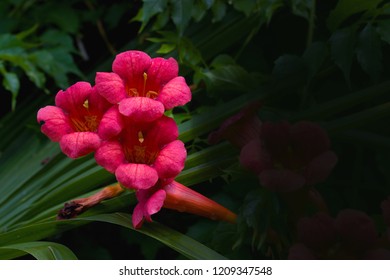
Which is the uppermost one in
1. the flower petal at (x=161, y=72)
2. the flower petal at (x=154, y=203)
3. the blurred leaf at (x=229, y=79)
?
the blurred leaf at (x=229, y=79)

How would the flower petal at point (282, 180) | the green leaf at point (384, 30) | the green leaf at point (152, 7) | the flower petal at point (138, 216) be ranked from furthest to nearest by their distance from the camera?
the green leaf at point (152, 7) < the green leaf at point (384, 30) < the flower petal at point (138, 216) < the flower petal at point (282, 180)

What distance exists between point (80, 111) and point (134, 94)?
0.31 feet

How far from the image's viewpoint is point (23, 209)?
1.27 meters

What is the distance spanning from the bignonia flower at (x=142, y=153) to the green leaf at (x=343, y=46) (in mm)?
337

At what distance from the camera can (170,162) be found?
932 millimetres

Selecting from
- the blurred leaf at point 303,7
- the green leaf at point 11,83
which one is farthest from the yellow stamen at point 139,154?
the green leaf at point 11,83

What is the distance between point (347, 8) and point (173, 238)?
544 mm

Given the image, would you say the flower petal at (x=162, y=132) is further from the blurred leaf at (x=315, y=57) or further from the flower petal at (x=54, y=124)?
the blurred leaf at (x=315, y=57)

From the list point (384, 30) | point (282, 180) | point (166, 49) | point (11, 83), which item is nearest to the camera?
point (282, 180)

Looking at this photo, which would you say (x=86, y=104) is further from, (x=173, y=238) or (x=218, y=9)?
(x=218, y=9)

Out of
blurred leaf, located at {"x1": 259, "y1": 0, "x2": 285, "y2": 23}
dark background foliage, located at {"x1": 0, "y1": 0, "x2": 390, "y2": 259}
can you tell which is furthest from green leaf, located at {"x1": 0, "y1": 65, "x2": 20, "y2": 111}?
blurred leaf, located at {"x1": 259, "y1": 0, "x2": 285, "y2": 23}

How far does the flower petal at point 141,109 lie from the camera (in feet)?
3.04

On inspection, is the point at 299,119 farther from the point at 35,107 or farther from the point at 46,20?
the point at 46,20

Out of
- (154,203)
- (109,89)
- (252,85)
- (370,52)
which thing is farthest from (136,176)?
(370,52)
